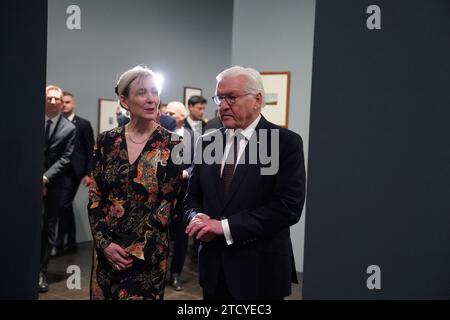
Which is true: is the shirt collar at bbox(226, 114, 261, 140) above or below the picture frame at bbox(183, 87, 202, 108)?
below

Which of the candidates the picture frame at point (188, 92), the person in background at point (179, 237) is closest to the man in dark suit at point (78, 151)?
the person in background at point (179, 237)

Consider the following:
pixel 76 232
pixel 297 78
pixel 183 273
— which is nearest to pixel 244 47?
pixel 297 78

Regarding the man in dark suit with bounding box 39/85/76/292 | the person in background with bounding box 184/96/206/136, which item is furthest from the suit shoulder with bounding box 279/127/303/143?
the person in background with bounding box 184/96/206/136

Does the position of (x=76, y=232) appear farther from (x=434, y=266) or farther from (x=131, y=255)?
(x=434, y=266)

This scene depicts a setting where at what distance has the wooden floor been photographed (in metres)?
3.99

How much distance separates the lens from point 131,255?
217cm

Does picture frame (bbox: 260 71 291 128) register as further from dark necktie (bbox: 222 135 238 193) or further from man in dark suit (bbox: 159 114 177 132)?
dark necktie (bbox: 222 135 238 193)

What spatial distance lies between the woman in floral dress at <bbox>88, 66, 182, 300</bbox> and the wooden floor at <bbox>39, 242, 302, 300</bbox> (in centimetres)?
192

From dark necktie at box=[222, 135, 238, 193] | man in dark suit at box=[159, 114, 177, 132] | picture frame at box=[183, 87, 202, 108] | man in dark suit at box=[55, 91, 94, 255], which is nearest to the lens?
dark necktie at box=[222, 135, 238, 193]

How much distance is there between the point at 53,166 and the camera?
4.07 meters

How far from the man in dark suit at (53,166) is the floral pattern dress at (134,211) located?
1.93 m

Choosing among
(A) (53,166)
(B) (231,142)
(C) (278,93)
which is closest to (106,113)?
(A) (53,166)

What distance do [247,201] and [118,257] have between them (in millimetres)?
614

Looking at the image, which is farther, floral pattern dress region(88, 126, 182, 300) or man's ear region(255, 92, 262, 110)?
floral pattern dress region(88, 126, 182, 300)
